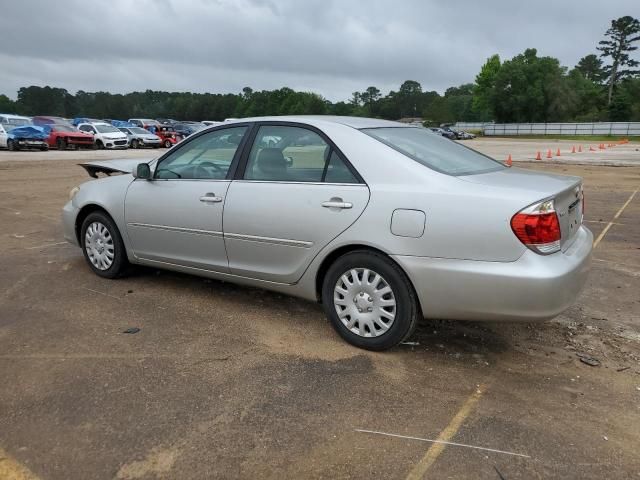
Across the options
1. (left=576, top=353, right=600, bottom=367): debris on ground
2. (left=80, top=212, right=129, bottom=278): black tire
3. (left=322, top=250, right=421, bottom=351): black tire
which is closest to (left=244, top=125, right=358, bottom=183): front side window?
(left=322, top=250, right=421, bottom=351): black tire

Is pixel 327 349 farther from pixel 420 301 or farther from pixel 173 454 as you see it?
pixel 173 454

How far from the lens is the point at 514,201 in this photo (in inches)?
131

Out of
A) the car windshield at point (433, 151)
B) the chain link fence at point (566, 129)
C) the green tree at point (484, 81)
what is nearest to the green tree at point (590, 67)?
the green tree at point (484, 81)

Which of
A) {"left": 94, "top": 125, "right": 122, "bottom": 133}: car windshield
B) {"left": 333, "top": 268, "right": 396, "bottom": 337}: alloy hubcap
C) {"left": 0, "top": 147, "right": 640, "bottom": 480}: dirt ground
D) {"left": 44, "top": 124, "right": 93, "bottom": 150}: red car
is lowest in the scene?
{"left": 0, "top": 147, "right": 640, "bottom": 480}: dirt ground

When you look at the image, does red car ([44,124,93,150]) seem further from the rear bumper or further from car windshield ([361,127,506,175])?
the rear bumper

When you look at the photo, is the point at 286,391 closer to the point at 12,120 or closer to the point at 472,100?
the point at 12,120

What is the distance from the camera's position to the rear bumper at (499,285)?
129 inches

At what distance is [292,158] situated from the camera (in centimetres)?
430

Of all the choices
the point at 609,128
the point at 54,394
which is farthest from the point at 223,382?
the point at 609,128

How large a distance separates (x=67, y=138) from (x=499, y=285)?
1170 inches

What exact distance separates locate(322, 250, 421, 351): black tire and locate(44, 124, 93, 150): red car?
28.6 metres

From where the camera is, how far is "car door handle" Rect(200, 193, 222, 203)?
4461 mm

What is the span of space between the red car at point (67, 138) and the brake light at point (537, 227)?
2954 centimetres

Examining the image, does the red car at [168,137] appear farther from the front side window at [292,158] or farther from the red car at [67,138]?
the front side window at [292,158]
